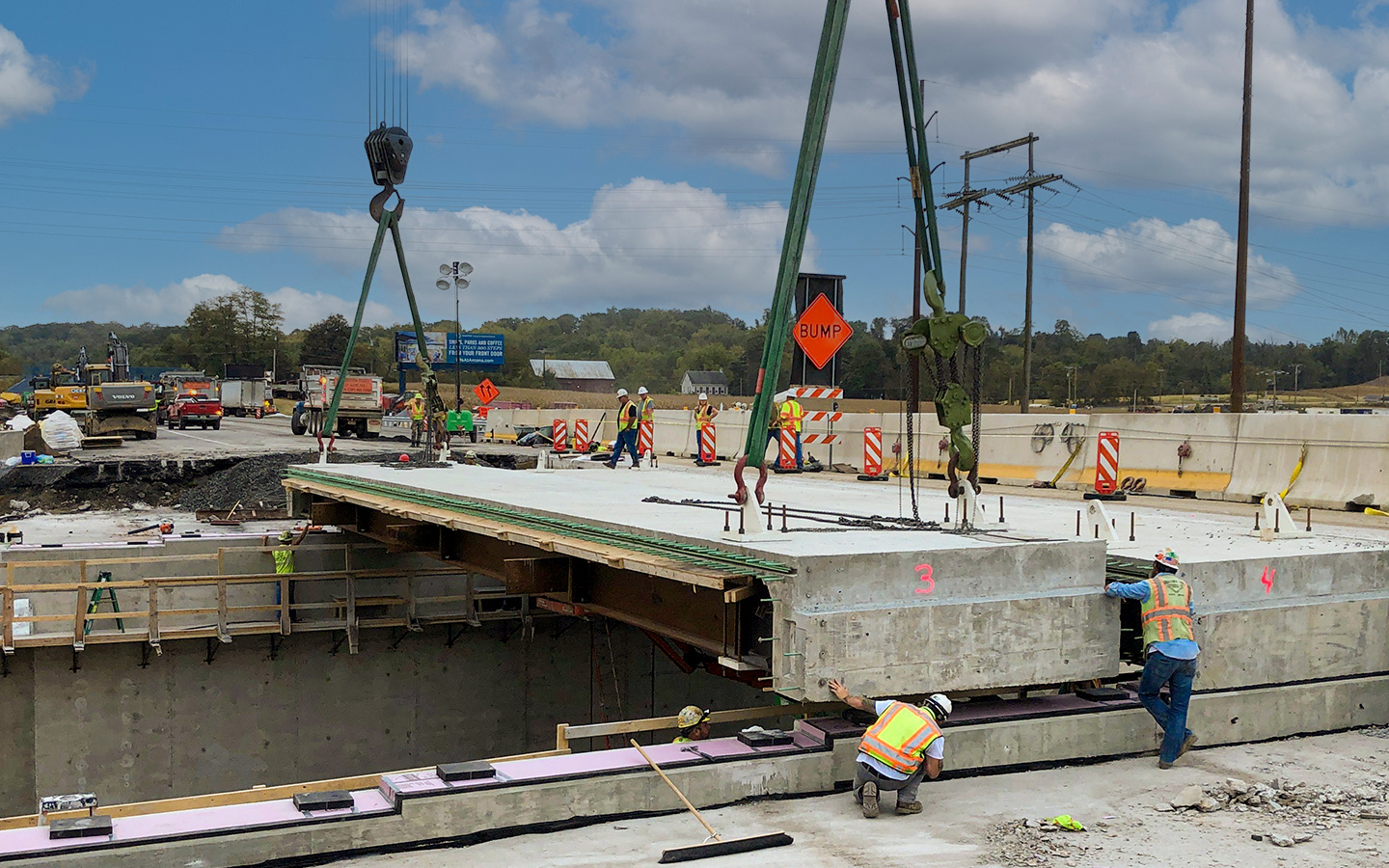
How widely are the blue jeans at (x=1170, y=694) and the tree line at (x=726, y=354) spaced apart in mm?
49113

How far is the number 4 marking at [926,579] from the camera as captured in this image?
25.5ft

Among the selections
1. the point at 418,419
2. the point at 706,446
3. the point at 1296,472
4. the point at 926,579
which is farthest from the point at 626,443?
the point at 926,579

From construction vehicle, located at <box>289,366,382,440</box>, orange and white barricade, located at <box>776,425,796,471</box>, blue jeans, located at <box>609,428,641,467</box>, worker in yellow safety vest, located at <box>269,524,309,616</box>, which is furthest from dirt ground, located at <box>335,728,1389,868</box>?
construction vehicle, located at <box>289,366,382,440</box>

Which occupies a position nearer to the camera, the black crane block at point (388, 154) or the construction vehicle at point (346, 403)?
the black crane block at point (388, 154)

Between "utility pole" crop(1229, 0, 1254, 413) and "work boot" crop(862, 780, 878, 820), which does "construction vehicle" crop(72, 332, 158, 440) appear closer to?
"utility pole" crop(1229, 0, 1254, 413)

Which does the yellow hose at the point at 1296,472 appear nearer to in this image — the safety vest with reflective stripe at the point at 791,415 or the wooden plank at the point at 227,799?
the safety vest with reflective stripe at the point at 791,415

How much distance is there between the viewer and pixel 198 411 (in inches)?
2210

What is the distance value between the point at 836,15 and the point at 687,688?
1348 cm

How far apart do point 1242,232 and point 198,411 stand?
47.6 m

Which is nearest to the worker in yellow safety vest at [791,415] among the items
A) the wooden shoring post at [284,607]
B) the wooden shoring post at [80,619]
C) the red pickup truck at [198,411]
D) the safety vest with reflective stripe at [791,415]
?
the safety vest with reflective stripe at [791,415]

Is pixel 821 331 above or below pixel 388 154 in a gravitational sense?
below

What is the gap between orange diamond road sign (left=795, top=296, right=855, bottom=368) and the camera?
16453 millimetres

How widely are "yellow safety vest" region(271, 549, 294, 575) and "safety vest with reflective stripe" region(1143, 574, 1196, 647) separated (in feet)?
53.0

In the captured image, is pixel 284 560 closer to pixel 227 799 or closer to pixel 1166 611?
pixel 227 799
